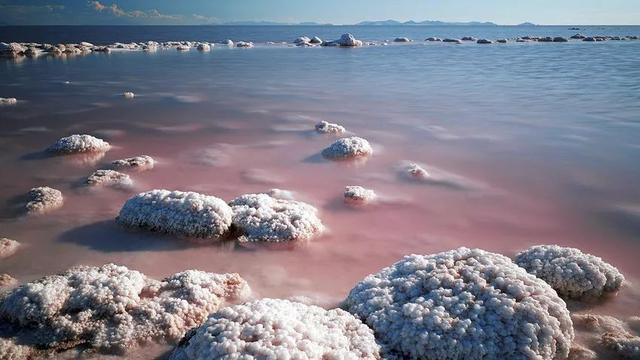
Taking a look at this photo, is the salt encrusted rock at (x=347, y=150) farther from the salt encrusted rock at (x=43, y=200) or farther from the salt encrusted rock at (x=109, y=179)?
the salt encrusted rock at (x=43, y=200)

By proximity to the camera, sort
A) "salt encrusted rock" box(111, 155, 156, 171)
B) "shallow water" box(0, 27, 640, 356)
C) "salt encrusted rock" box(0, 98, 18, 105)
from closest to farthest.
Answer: "shallow water" box(0, 27, 640, 356) → "salt encrusted rock" box(111, 155, 156, 171) → "salt encrusted rock" box(0, 98, 18, 105)

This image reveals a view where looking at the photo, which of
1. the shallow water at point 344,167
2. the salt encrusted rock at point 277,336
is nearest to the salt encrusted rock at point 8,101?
the shallow water at point 344,167

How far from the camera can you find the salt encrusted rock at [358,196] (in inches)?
342

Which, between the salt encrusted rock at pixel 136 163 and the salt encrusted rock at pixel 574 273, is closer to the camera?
the salt encrusted rock at pixel 574 273

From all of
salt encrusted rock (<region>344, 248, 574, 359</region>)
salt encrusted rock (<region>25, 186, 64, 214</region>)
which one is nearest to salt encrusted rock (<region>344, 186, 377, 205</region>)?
salt encrusted rock (<region>344, 248, 574, 359</region>)

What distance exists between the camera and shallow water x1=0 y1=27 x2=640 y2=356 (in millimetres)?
6645

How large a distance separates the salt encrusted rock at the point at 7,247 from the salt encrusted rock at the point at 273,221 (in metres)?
3.23

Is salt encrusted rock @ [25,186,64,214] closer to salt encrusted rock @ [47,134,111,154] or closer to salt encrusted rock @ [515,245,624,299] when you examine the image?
salt encrusted rock @ [47,134,111,154]

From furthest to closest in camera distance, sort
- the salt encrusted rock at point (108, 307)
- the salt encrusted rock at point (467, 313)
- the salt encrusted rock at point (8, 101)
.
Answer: the salt encrusted rock at point (8, 101), the salt encrusted rock at point (108, 307), the salt encrusted rock at point (467, 313)

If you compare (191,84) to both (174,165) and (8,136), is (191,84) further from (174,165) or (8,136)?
(174,165)

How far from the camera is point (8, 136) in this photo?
13188mm

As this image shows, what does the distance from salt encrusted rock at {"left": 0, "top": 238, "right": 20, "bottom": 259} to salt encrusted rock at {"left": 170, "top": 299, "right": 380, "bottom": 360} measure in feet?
12.5

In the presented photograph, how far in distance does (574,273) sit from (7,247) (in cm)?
792

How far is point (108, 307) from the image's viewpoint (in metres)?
4.96
